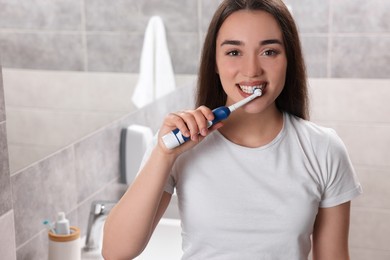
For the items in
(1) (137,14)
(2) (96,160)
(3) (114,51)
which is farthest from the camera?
(1) (137,14)

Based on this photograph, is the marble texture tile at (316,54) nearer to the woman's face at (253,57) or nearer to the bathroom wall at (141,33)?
the bathroom wall at (141,33)

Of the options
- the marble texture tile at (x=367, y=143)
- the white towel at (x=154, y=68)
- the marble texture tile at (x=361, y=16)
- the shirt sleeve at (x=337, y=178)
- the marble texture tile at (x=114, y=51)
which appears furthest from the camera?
the marble texture tile at (x=367, y=143)

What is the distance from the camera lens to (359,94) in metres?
2.72

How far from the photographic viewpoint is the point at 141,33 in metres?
2.11

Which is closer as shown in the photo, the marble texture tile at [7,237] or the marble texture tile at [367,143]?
the marble texture tile at [7,237]

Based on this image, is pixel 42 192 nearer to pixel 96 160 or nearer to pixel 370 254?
pixel 96 160

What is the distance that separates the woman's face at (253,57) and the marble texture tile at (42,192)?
0.54 meters

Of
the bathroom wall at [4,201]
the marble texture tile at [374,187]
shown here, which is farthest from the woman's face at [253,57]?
the marble texture tile at [374,187]

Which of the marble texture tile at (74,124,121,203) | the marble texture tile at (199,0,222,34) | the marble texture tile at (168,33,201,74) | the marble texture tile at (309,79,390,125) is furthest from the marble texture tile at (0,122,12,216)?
the marble texture tile at (309,79,390,125)

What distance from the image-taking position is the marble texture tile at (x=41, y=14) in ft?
4.27

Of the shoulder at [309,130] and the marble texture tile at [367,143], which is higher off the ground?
the shoulder at [309,130]

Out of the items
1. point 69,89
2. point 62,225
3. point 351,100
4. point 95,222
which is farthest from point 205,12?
point 62,225

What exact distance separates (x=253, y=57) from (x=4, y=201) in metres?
0.51

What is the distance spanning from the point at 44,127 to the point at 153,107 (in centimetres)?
77
